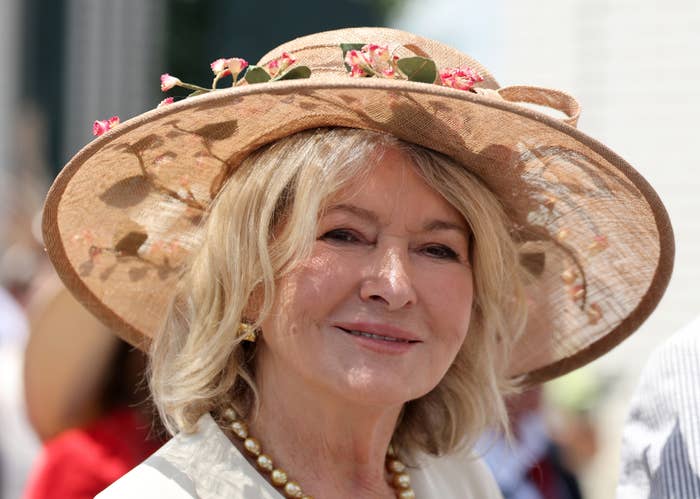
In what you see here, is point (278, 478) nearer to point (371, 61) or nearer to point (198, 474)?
point (198, 474)

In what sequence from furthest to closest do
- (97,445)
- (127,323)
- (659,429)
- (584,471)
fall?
(584,471) < (97,445) < (127,323) < (659,429)

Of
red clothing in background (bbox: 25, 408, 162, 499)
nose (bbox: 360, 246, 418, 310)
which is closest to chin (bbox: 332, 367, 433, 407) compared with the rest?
nose (bbox: 360, 246, 418, 310)

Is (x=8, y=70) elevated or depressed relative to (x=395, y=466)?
depressed

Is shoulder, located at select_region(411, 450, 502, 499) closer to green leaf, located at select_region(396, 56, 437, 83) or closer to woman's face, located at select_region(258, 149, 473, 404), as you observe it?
woman's face, located at select_region(258, 149, 473, 404)

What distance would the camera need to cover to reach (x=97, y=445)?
3.42 meters

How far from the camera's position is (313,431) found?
2305mm

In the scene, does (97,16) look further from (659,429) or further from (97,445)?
(659,429)

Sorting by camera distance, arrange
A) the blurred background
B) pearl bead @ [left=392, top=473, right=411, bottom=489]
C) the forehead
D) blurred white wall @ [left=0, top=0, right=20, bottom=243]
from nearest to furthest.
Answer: the forehead
pearl bead @ [left=392, top=473, right=411, bottom=489]
the blurred background
blurred white wall @ [left=0, top=0, right=20, bottom=243]

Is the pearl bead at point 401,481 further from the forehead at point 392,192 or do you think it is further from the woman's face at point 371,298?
the forehead at point 392,192

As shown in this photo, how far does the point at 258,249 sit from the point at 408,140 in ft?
1.18

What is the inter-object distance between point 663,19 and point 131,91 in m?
5.00

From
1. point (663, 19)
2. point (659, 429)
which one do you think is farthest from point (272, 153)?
point (663, 19)

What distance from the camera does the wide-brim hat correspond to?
2207 mm

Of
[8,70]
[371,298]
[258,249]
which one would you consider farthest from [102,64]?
[371,298]
